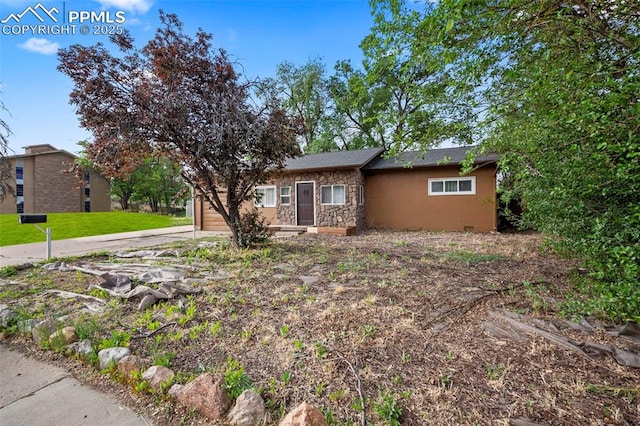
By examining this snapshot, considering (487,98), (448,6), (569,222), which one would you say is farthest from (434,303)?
(487,98)

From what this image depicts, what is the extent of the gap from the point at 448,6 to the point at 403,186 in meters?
8.48

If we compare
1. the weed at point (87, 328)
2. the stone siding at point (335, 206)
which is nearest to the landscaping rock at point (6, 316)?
Result: the weed at point (87, 328)

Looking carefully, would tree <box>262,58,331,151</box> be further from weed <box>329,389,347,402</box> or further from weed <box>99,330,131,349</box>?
weed <box>329,389,347,402</box>

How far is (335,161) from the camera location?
11.2m

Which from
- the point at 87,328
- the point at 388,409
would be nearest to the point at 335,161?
the point at 87,328

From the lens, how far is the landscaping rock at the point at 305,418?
1.48 m

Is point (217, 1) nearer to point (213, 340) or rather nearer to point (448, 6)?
point (448, 6)

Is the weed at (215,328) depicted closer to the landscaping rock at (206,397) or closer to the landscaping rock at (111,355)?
the landscaping rock at (111,355)

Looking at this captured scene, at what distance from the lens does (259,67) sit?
6.29 metres

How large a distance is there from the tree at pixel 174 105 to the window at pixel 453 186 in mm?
6256

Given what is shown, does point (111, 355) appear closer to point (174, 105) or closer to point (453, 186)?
point (174, 105)

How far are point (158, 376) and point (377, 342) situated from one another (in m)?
1.62

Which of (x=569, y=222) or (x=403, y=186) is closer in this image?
(x=569, y=222)
